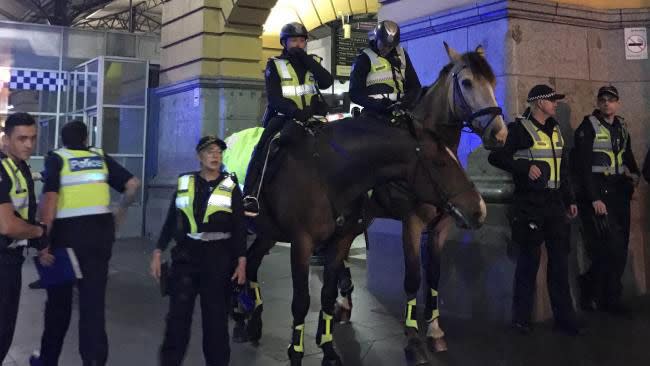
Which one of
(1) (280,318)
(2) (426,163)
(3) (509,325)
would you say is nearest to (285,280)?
(1) (280,318)

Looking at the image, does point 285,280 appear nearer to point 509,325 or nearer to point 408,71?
point 509,325

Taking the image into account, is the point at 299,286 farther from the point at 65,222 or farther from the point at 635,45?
the point at 635,45

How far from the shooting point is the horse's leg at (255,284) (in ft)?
18.1

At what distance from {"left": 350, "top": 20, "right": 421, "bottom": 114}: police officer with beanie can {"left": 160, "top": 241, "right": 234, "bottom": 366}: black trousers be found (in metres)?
2.07

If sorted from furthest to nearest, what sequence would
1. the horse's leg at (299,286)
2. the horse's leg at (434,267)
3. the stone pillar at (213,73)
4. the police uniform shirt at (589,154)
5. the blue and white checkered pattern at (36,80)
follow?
the blue and white checkered pattern at (36,80) → the stone pillar at (213,73) → the police uniform shirt at (589,154) → the horse's leg at (434,267) → the horse's leg at (299,286)

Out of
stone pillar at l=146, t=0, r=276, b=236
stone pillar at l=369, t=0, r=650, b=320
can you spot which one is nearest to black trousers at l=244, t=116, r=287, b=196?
stone pillar at l=369, t=0, r=650, b=320

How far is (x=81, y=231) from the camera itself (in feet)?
13.5

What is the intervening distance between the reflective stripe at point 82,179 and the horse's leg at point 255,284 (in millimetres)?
2001

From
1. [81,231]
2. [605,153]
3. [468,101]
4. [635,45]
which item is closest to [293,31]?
[468,101]

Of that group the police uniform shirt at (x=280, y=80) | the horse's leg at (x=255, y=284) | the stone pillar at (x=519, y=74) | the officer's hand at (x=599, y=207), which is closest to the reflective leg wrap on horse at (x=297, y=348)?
the horse's leg at (x=255, y=284)

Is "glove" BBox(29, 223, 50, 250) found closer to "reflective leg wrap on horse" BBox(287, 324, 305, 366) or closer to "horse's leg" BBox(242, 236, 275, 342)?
"reflective leg wrap on horse" BBox(287, 324, 305, 366)

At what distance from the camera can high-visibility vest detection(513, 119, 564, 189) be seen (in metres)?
5.56

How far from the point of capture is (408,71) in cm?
546

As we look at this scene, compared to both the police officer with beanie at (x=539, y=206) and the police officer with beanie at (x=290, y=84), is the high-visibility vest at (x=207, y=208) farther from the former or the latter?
the police officer with beanie at (x=539, y=206)
